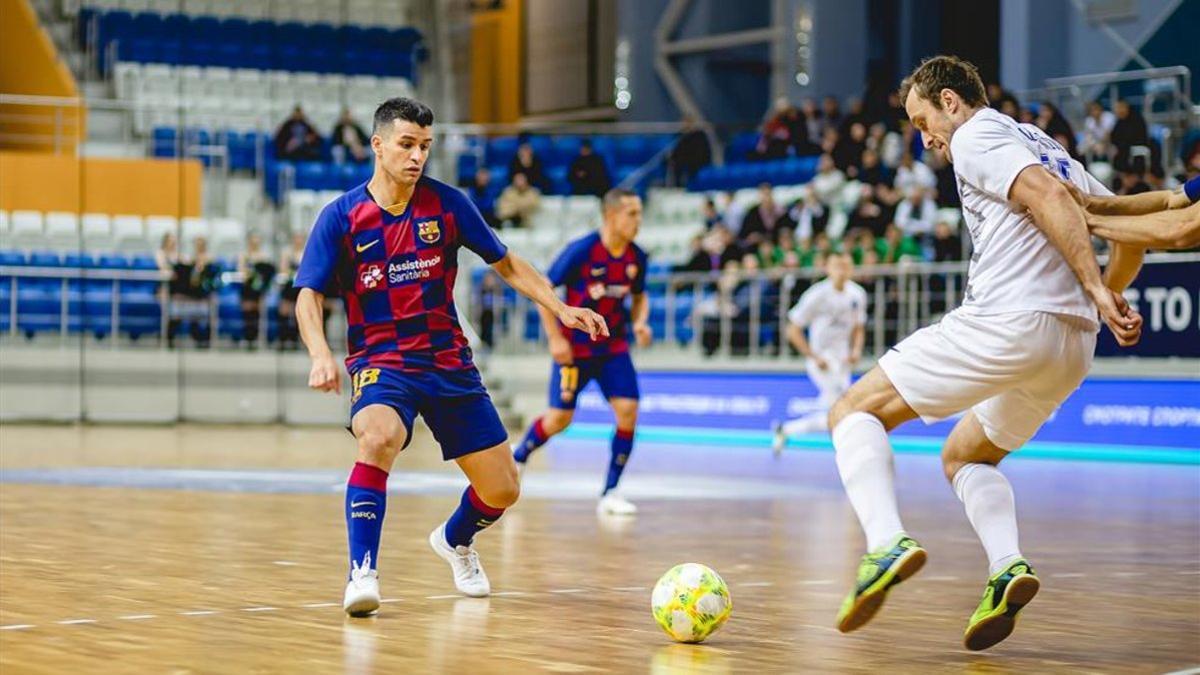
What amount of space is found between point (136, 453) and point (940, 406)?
48.2 feet

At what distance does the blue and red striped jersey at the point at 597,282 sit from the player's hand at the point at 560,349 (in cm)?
12

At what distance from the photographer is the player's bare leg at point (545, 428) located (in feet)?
44.4

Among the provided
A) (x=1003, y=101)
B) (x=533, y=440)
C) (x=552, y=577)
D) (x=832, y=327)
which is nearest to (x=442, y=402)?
(x=552, y=577)

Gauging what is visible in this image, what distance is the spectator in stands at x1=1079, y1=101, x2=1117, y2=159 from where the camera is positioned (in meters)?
22.8

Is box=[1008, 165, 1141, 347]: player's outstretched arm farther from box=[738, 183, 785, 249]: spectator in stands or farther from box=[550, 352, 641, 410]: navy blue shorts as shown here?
box=[738, 183, 785, 249]: spectator in stands

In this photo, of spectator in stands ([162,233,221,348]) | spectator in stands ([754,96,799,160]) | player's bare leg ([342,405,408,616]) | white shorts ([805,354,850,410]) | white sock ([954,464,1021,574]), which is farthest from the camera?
spectator in stands ([754,96,799,160])

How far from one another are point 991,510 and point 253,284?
70.8ft

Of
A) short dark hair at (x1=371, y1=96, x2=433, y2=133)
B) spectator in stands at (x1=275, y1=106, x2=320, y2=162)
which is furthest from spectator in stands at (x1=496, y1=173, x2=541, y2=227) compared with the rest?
short dark hair at (x1=371, y1=96, x2=433, y2=133)

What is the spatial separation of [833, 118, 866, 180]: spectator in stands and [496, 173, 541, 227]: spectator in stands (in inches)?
231

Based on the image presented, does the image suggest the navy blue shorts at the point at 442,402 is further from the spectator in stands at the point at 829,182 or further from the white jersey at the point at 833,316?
the spectator in stands at the point at 829,182

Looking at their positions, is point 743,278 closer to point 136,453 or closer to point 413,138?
point 136,453

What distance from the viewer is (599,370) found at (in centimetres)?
1334

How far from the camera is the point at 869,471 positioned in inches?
255

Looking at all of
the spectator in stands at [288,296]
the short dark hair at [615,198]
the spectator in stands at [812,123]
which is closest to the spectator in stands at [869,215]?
the spectator in stands at [812,123]
